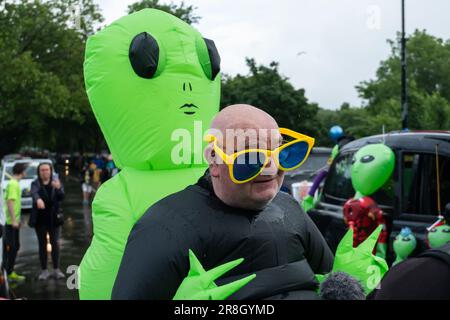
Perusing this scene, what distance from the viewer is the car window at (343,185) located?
16.1 ft

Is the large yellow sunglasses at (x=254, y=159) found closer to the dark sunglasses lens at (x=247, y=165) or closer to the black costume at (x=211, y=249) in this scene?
the dark sunglasses lens at (x=247, y=165)

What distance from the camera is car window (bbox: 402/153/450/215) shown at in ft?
14.4

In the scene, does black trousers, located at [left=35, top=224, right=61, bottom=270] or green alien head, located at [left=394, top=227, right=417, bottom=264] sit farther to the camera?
black trousers, located at [left=35, top=224, right=61, bottom=270]

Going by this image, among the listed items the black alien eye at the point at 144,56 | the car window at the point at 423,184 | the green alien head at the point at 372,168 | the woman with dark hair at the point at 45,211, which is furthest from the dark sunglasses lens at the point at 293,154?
the woman with dark hair at the point at 45,211

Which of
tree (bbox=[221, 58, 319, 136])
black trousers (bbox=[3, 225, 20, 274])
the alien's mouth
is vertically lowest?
black trousers (bbox=[3, 225, 20, 274])

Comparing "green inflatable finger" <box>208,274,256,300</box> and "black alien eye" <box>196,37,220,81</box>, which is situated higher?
"black alien eye" <box>196,37,220,81</box>

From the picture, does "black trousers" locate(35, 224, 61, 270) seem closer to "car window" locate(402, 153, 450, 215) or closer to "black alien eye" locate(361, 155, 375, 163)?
"black alien eye" locate(361, 155, 375, 163)

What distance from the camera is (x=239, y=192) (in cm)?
206

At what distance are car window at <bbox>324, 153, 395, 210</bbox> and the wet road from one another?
8.72 ft

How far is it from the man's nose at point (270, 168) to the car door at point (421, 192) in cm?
266

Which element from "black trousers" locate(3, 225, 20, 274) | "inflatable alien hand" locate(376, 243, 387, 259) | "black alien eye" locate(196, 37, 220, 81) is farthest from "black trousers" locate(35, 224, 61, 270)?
"black alien eye" locate(196, 37, 220, 81)

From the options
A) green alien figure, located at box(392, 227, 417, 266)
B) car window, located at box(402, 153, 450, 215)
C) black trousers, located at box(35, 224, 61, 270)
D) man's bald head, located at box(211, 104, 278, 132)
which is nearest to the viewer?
man's bald head, located at box(211, 104, 278, 132)
